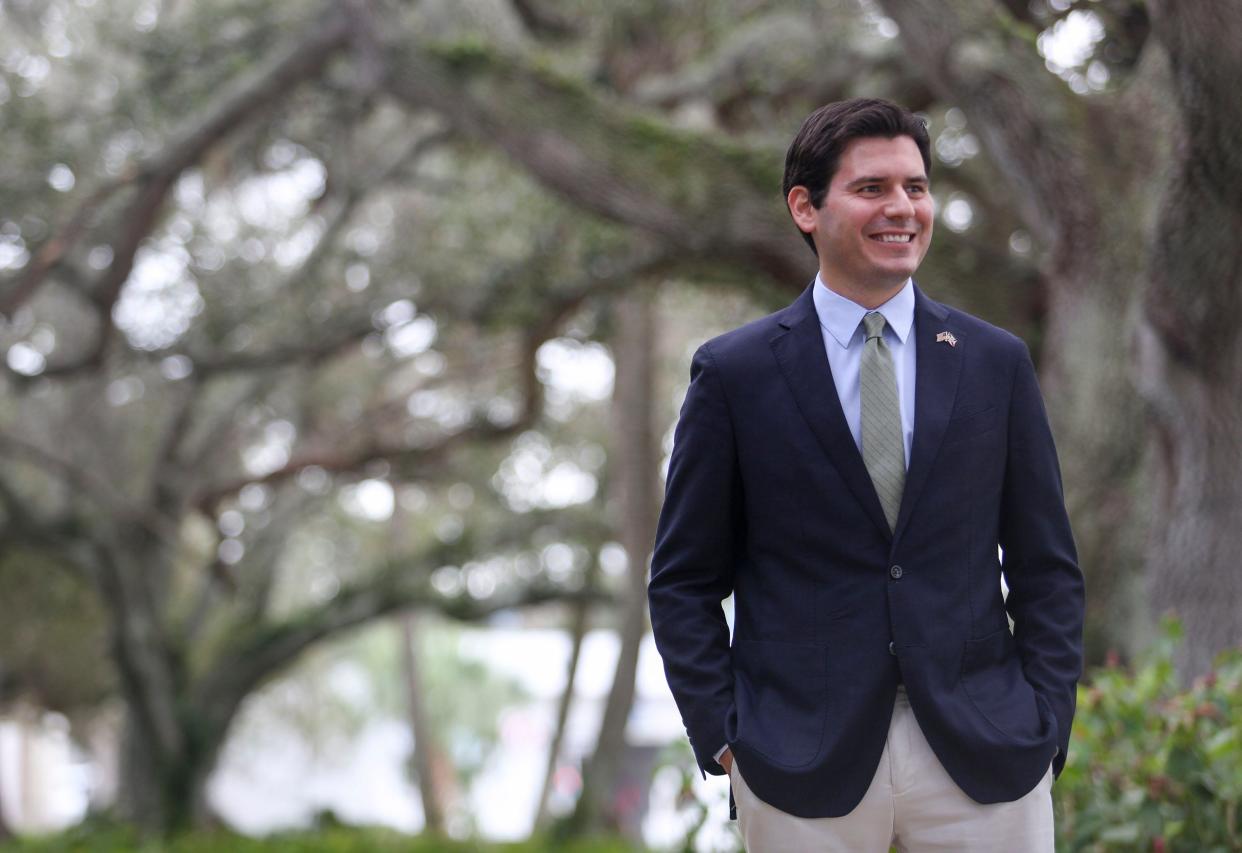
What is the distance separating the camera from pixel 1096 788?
13.6 feet

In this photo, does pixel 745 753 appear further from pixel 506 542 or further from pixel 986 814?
pixel 506 542

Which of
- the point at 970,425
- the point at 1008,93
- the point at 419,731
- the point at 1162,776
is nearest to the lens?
the point at 970,425

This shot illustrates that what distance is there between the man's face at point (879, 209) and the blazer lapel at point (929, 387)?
10 cm

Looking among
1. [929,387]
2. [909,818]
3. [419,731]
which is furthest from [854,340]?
[419,731]

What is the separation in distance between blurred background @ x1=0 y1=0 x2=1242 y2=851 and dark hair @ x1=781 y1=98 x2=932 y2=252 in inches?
79.1

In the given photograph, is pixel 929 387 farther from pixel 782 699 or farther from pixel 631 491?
pixel 631 491

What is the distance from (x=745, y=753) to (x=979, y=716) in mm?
366

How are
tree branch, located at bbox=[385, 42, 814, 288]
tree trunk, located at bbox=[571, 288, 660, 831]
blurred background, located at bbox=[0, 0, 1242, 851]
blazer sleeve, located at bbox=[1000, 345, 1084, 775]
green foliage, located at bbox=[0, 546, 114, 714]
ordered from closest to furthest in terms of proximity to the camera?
blazer sleeve, located at bbox=[1000, 345, 1084, 775] < blurred background, located at bbox=[0, 0, 1242, 851] < tree branch, located at bbox=[385, 42, 814, 288] < tree trunk, located at bbox=[571, 288, 660, 831] < green foliage, located at bbox=[0, 546, 114, 714]

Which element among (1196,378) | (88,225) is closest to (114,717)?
(88,225)

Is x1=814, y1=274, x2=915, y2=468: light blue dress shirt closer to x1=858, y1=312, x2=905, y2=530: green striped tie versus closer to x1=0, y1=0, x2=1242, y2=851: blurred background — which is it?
x1=858, y1=312, x2=905, y2=530: green striped tie

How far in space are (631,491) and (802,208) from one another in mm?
10346

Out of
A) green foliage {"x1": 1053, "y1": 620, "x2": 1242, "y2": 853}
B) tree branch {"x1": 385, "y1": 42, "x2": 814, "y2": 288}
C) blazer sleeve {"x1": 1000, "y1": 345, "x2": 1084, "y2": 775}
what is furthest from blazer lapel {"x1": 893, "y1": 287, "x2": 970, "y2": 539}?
tree branch {"x1": 385, "y1": 42, "x2": 814, "y2": 288}

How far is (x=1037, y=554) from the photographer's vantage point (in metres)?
2.55

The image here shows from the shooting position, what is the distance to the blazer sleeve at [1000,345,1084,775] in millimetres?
2486
